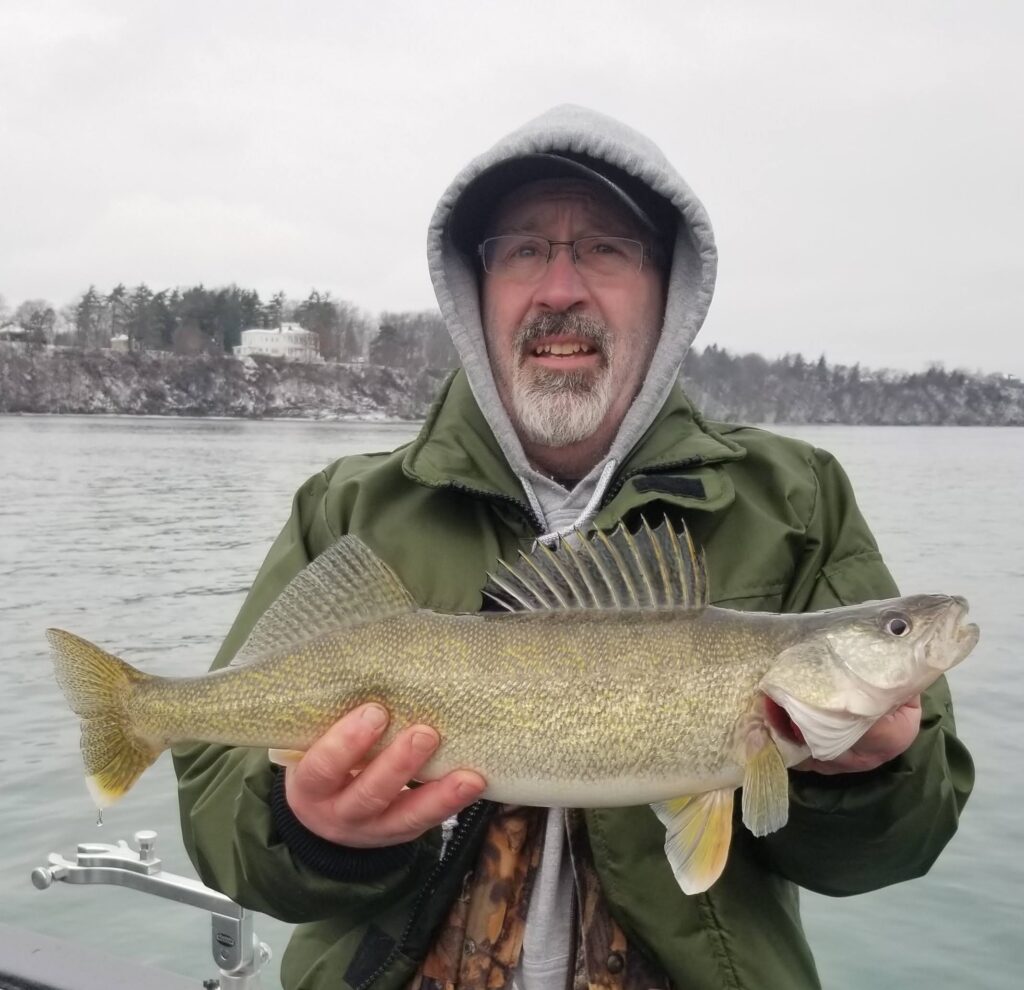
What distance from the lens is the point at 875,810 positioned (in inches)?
108

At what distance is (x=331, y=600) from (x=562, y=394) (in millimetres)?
1130

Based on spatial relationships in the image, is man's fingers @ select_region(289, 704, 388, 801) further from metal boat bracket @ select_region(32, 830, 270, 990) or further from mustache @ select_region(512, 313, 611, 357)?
mustache @ select_region(512, 313, 611, 357)

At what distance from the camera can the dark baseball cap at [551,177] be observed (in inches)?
146

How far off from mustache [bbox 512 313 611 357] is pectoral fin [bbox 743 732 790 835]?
160 cm

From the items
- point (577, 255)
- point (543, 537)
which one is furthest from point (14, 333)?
point (543, 537)

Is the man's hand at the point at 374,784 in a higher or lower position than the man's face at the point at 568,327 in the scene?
lower

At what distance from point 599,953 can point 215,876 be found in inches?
43.9

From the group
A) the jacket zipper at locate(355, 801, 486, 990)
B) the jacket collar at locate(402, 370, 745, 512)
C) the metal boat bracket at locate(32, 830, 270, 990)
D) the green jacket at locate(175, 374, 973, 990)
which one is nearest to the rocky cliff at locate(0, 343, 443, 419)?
the metal boat bracket at locate(32, 830, 270, 990)

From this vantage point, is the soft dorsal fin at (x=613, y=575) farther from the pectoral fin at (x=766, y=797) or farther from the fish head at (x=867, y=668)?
the pectoral fin at (x=766, y=797)

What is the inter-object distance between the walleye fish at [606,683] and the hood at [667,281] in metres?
0.59

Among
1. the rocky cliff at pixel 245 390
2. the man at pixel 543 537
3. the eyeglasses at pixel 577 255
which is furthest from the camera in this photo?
the rocky cliff at pixel 245 390

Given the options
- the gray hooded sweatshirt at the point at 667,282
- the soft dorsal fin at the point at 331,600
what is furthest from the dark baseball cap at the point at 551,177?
the soft dorsal fin at the point at 331,600

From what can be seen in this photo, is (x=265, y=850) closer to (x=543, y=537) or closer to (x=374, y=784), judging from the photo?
(x=374, y=784)

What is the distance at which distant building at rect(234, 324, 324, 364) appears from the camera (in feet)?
389
